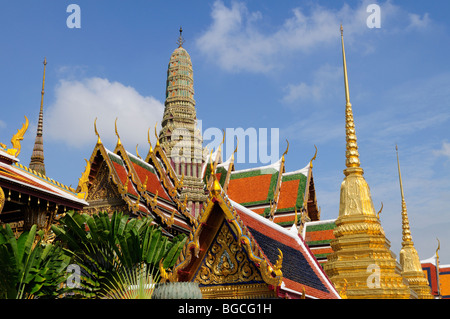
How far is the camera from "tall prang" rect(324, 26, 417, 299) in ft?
47.8

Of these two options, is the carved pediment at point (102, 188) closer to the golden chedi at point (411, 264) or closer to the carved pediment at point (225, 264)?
the golden chedi at point (411, 264)

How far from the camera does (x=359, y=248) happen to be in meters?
15.5

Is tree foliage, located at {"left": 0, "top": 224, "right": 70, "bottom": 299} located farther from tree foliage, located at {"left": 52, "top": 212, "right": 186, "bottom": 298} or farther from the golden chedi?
the golden chedi

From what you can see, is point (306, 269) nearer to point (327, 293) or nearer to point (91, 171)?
point (327, 293)

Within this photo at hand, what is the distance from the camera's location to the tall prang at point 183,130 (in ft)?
99.7

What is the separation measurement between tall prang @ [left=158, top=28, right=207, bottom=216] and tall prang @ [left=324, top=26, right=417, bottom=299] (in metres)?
13.5

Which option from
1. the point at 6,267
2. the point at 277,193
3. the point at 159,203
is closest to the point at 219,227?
the point at 6,267

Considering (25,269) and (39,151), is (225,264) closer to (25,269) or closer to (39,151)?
(25,269)

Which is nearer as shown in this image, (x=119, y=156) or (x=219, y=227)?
(x=219, y=227)

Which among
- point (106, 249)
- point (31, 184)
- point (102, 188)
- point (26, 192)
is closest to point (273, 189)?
point (102, 188)

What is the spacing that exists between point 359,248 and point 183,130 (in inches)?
791
